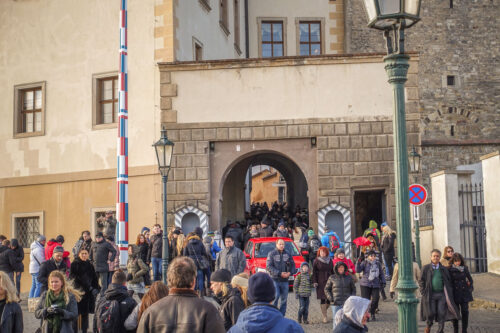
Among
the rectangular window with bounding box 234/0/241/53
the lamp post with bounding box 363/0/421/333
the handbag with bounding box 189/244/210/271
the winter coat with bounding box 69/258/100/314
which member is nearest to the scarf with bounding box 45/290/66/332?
the winter coat with bounding box 69/258/100/314

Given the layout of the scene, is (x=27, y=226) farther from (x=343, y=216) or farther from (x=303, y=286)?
(x=303, y=286)

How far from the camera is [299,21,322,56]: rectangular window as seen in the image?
33.1 m

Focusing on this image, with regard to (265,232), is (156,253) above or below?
below

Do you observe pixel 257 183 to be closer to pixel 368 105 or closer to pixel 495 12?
pixel 495 12

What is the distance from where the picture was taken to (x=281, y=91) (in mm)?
21609

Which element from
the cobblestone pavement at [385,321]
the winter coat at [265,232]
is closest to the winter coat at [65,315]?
the cobblestone pavement at [385,321]

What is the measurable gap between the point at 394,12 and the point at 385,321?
25.4ft

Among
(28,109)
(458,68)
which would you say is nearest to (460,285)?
(28,109)

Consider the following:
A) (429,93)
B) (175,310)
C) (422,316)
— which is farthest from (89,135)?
(429,93)

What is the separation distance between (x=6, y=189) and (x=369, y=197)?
526 inches

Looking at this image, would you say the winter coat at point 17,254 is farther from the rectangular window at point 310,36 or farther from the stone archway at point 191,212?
the rectangular window at point 310,36

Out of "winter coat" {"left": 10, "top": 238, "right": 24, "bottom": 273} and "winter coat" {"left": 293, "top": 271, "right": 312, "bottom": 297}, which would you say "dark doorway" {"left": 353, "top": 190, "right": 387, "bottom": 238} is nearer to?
"winter coat" {"left": 10, "top": 238, "right": 24, "bottom": 273}

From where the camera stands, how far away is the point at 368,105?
70.3 ft

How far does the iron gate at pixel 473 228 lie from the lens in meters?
18.8
